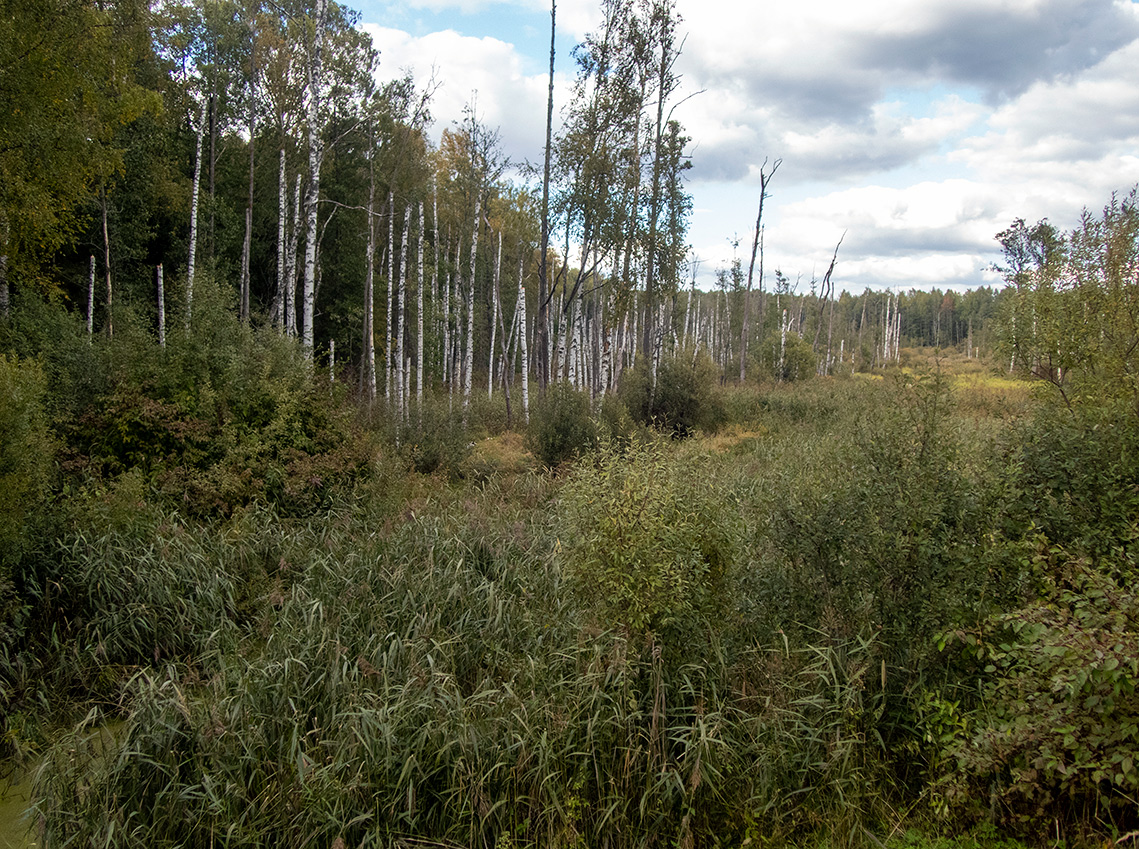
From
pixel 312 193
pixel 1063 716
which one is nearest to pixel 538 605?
pixel 1063 716

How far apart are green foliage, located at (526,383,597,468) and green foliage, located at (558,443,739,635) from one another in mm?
7562

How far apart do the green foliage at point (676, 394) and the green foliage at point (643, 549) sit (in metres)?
11.9

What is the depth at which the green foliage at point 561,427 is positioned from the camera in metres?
12.7

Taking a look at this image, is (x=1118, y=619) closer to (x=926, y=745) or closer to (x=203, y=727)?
(x=926, y=745)

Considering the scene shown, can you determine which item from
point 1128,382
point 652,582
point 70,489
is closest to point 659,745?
point 652,582

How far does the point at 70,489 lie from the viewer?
7.44m

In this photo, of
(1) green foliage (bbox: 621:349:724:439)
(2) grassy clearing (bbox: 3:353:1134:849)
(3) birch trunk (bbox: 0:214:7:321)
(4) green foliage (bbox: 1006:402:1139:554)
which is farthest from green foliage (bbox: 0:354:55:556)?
(1) green foliage (bbox: 621:349:724:439)

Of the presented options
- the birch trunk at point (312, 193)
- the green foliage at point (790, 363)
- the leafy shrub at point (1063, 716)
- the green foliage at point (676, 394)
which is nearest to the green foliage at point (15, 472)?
the birch trunk at point (312, 193)

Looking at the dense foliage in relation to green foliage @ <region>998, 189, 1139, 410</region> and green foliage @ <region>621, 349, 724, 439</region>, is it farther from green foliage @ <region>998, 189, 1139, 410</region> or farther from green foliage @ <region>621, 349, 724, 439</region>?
green foliage @ <region>621, 349, 724, 439</region>

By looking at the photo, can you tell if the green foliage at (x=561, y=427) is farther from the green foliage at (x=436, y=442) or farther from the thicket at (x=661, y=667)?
the thicket at (x=661, y=667)

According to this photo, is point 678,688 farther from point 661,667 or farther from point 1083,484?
point 1083,484

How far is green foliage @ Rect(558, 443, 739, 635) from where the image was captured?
13.6 ft

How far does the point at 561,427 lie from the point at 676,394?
5342mm

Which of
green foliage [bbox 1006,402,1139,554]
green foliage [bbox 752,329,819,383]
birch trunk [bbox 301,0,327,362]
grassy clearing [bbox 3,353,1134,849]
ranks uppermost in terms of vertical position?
birch trunk [bbox 301,0,327,362]
